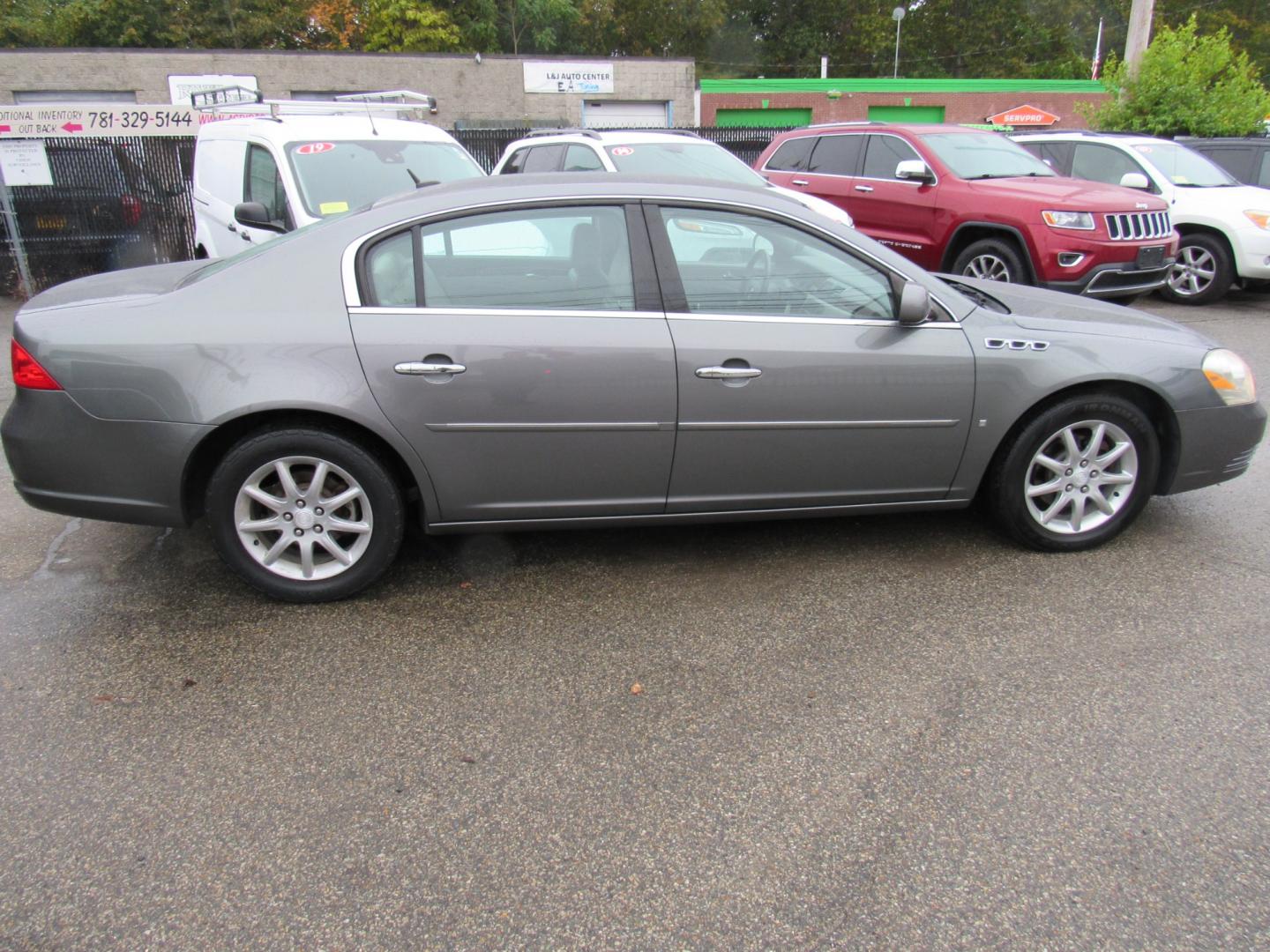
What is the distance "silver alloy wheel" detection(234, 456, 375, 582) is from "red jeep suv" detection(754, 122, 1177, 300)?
21.9 feet

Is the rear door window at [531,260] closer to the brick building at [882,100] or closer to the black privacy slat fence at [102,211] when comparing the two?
the black privacy slat fence at [102,211]

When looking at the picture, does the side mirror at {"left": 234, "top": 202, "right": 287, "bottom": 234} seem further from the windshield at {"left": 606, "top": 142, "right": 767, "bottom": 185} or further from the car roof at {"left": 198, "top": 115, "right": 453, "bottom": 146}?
the windshield at {"left": 606, "top": 142, "right": 767, "bottom": 185}

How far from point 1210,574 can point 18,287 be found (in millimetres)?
12608

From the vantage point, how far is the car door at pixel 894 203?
29.6 feet

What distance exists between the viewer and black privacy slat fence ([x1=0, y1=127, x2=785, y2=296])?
11188mm

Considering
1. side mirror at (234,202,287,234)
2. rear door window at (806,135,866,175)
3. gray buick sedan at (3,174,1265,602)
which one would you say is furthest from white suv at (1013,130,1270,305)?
side mirror at (234,202,287,234)

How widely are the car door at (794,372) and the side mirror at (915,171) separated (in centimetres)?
568

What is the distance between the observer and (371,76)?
29.5m

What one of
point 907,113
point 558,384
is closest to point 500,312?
point 558,384

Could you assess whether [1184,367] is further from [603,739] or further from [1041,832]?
[603,739]

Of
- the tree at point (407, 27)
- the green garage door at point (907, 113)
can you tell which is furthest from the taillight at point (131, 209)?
the tree at point (407, 27)

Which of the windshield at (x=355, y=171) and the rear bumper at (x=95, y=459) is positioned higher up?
the windshield at (x=355, y=171)

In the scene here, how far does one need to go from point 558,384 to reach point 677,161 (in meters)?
6.42

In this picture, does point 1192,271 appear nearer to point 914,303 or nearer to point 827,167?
point 827,167
